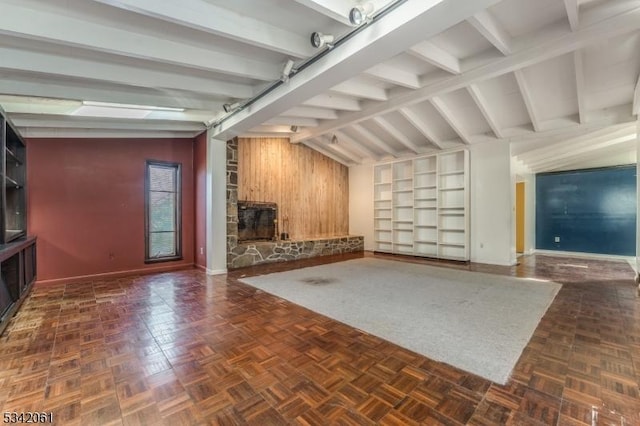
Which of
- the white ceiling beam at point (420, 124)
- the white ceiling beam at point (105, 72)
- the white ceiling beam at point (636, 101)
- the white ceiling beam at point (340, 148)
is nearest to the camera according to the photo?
the white ceiling beam at point (105, 72)

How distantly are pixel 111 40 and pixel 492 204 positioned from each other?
6611 millimetres

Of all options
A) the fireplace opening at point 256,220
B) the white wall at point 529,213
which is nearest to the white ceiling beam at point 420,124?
the white wall at point 529,213

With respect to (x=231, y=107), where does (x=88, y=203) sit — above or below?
below

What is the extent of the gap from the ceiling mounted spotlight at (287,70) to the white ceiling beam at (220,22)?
196mm

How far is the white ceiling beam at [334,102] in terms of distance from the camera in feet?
14.9

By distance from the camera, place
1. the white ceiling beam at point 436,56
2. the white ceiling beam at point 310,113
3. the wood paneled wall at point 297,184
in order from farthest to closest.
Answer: the wood paneled wall at point 297,184
the white ceiling beam at point 310,113
the white ceiling beam at point 436,56

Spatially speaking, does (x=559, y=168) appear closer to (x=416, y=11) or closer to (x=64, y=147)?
Result: (x=416, y=11)

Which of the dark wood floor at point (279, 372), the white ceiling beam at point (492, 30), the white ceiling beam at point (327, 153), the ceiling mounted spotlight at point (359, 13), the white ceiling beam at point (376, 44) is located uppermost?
the white ceiling beam at point (492, 30)

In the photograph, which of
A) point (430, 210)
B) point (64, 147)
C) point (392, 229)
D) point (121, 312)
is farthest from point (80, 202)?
point (430, 210)

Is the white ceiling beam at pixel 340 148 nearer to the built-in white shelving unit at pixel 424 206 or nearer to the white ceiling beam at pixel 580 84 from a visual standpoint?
the built-in white shelving unit at pixel 424 206

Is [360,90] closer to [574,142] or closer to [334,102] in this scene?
[334,102]

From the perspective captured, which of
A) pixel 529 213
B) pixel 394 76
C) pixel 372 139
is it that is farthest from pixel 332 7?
pixel 529 213

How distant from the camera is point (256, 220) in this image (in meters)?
6.87

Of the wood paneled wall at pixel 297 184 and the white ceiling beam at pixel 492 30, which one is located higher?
the white ceiling beam at pixel 492 30
